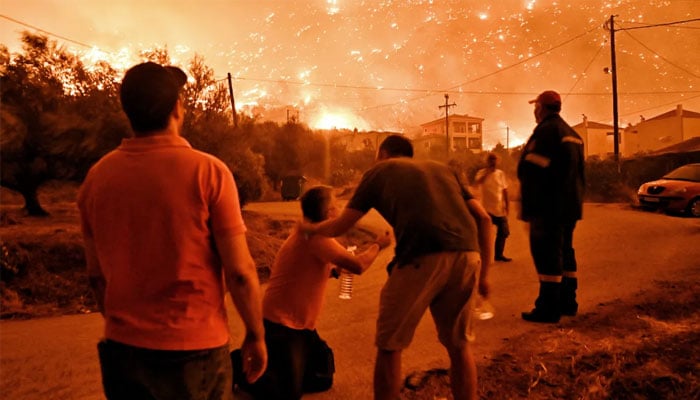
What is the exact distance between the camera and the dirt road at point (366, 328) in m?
4.34

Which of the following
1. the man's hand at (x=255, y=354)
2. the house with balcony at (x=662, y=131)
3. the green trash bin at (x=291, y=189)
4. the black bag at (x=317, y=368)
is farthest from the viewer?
the house with balcony at (x=662, y=131)

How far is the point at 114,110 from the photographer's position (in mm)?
14664

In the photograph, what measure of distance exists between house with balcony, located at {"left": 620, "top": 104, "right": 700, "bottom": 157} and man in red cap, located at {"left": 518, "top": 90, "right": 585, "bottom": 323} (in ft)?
205

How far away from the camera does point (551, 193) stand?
17.1ft

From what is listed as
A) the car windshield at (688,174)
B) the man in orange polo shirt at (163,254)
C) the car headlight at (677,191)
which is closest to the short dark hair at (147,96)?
the man in orange polo shirt at (163,254)

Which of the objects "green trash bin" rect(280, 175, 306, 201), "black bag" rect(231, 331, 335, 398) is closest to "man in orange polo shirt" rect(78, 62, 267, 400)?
"black bag" rect(231, 331, 335, 398)

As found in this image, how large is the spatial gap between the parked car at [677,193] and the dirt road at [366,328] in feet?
22.1

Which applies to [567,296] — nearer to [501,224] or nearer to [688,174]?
[501,224]

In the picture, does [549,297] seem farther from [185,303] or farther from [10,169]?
[10,169]

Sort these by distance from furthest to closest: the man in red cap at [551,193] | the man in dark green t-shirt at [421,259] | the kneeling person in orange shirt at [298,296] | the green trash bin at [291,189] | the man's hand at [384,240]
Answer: the green trash bin at [291,189] < the man in red cap at [551,193] < the man's hand at [384,240] < the kneeling person in orange shirt at [298,296] < the man in dark green t-shirt at [421,259]

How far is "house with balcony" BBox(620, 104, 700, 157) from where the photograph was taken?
6288 centimetres

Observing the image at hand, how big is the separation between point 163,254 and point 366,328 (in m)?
3.91

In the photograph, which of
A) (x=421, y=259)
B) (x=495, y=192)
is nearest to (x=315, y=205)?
(x=421, y=259)

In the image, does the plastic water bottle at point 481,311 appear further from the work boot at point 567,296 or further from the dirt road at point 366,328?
the work boot at point 567,296
